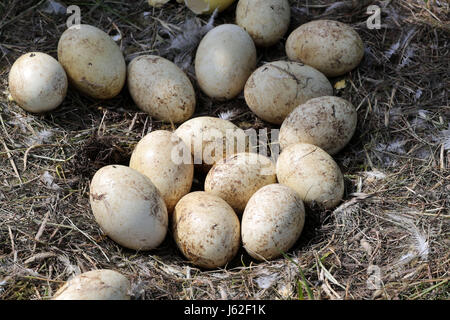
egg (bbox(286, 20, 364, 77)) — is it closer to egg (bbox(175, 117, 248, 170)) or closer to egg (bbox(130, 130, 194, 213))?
egg (bbox(175, 117, 248, 170))

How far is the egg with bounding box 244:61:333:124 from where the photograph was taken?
296cm

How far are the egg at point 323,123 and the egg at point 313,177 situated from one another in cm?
16

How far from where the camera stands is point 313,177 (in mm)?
2578

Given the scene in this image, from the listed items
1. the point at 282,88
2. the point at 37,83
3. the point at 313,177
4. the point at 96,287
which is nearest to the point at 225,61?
the point at 282,88

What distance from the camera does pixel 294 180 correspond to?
2.61m

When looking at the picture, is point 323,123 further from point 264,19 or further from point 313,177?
point 264,19

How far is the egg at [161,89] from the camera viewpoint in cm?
306

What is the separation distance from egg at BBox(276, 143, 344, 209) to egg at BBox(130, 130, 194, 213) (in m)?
0.50

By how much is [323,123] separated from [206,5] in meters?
1.25

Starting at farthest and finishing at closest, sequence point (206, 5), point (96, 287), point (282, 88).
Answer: point (206, 5)
point (282, 88)
point (96, 287)

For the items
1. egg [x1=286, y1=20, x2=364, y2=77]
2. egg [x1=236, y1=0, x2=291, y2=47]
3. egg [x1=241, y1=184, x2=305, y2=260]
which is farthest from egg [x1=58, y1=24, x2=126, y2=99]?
egg [x1=241, y1=184, x2=305, y2=260]

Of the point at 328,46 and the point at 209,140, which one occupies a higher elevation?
the point at 328,46

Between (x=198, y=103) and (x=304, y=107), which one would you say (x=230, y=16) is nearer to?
(x=198, y=103)
